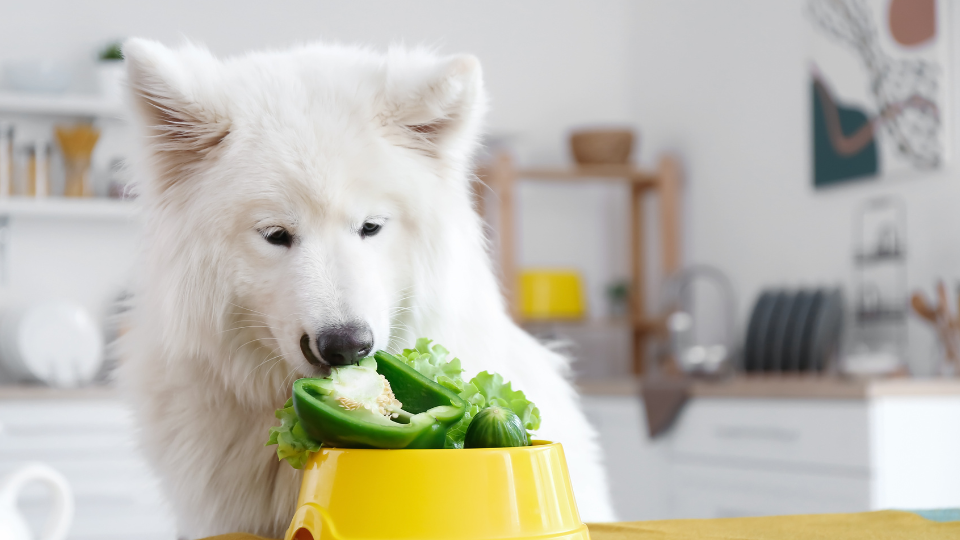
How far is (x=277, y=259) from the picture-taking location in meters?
0.85

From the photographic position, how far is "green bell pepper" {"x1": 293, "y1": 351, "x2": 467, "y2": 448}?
18.4 inches

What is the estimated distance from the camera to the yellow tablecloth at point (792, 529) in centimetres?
60

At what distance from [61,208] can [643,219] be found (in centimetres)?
276

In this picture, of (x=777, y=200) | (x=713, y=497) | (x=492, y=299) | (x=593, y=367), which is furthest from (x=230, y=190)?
(x=593, y=367)

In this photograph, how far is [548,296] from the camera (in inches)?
163

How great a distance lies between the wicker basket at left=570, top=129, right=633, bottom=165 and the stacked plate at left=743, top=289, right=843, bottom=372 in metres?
1.06

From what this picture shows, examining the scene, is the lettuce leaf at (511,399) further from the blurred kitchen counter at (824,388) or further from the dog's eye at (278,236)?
the blurred kitchen counter at (824,388)

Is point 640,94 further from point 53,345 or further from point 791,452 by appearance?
point 53,345

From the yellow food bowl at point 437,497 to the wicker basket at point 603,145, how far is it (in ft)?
12.6

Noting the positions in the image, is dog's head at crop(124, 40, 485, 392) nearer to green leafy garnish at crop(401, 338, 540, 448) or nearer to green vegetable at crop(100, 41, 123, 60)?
green leafy garnish at crop(401, 338, 540, 448)

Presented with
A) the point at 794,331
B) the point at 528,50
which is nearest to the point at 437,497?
the point at 794,331

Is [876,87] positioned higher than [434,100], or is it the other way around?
[876,87]

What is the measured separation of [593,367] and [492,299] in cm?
365

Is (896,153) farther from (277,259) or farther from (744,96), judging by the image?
(277,259)
